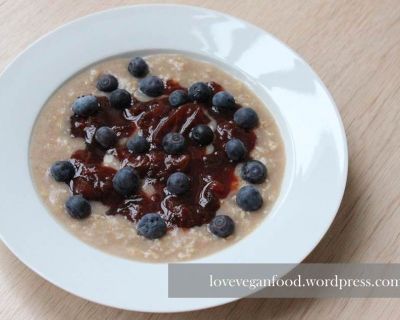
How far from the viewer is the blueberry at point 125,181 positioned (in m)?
1.49

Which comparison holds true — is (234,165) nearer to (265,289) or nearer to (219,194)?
(219,194)

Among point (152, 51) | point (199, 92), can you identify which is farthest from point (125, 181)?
point (152, 51)

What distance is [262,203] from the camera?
59.6 inches

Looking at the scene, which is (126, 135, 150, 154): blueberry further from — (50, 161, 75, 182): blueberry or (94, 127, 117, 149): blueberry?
A: (50, 161, 75, 182): blueberry

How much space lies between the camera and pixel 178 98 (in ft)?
5.53

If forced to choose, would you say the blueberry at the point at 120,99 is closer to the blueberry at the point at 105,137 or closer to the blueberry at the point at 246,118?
the blueberry at the point at 105,137

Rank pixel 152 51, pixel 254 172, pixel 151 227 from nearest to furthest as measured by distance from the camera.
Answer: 1. pixel 151 227
2. pixel 254 172
3. pixel 152 51

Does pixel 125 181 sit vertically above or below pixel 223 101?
below

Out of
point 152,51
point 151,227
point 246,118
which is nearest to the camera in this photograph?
point 151,227

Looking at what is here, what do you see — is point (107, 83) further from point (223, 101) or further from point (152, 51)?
point (223, 101)

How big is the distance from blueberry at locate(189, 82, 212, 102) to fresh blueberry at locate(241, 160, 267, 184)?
0.26 m

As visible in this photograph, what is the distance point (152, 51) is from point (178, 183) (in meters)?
0.49

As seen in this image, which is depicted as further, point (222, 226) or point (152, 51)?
point (152, 51)

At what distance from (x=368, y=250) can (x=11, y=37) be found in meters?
1.25
